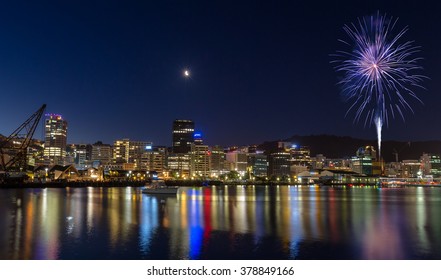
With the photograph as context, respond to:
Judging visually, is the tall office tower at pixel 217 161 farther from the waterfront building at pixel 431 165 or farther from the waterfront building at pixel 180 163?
the waterfront building at pixel 431 165

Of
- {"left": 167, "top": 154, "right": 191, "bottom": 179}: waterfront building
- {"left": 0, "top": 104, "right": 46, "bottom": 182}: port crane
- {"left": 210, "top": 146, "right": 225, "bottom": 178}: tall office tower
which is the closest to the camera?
{"left": 0, "top": 104, "right": 46, "bottom": 182}: port crane

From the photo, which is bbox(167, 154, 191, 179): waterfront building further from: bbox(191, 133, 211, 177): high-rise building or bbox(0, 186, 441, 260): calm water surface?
bbox(0, 186, 441, 260): calm water surface

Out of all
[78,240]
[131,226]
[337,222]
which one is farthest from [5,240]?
[337,222]

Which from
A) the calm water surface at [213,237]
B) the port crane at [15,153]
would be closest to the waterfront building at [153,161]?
the port crane at [15,153]

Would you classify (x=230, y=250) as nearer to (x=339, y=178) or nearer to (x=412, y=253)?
(x=412, y=253)

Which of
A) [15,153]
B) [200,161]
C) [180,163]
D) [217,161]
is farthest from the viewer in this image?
[217,161]

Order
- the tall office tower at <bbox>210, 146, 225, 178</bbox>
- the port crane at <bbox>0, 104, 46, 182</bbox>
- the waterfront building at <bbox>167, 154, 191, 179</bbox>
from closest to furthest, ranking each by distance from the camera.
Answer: the port crane at <bbox>0, 104, 46, 182</bbox>
the waterfront building at <bbox>167, 154, 191, 179</bbox>
the tall office tower at <bbox>210, 146, 225, 178</bbox>

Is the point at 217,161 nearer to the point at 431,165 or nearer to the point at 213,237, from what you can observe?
the point at 431,165

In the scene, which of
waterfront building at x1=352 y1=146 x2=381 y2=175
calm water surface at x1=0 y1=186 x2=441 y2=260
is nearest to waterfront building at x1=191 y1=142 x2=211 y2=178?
waterfront building at x1=352 y1=146 x2=381 y2=175

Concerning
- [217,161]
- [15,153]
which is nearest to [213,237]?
[15,153]

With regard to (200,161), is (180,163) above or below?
below

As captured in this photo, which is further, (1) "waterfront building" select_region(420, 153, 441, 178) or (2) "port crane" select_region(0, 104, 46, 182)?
(1) "waterfront building" select_region(420, 153, 441, 178)
